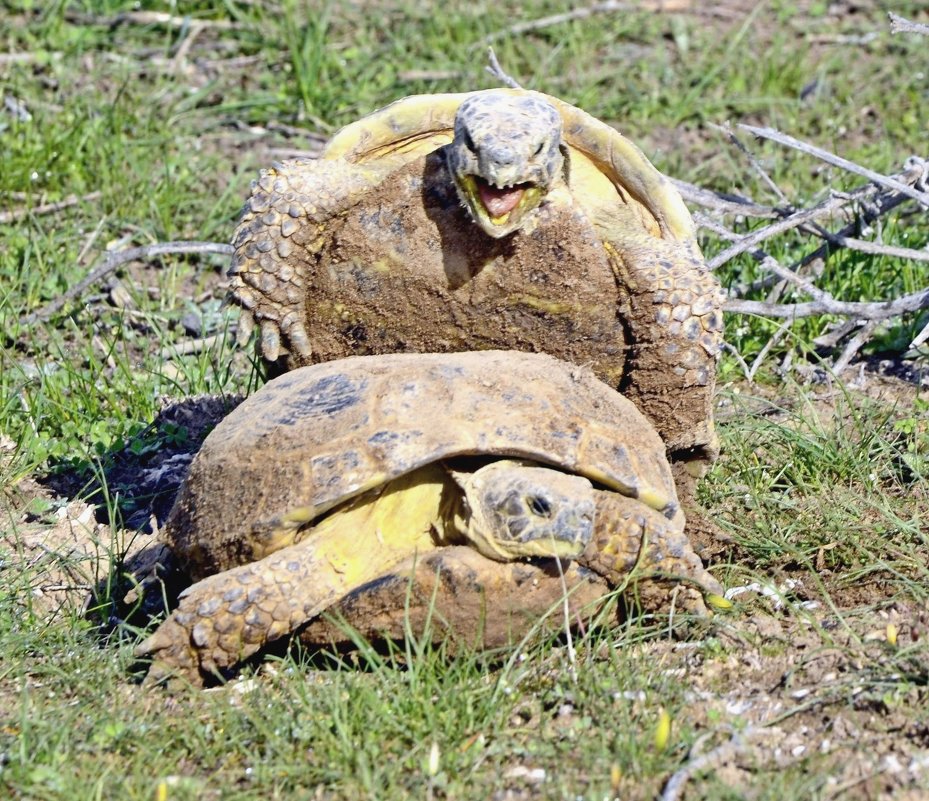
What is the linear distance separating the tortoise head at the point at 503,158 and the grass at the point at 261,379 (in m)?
1.07

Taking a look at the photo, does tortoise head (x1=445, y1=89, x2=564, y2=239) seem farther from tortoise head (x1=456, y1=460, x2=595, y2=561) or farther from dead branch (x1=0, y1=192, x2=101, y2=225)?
dead branch (x1=0, y1=192, x2=101, y2=225)

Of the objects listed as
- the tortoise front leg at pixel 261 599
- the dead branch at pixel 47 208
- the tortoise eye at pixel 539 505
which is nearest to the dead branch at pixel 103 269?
the dead branch at pixel 47 208

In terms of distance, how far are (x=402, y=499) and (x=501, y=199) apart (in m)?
0.84

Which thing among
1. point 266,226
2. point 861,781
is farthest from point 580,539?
point 266,226

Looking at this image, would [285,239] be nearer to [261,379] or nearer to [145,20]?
[261,379]

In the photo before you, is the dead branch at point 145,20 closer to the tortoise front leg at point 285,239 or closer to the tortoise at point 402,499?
the tortoise front leg at point 285,239

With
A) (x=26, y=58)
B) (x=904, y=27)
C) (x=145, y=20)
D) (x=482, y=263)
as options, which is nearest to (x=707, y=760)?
(x=482, y=263)

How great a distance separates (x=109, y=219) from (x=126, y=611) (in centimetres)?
262

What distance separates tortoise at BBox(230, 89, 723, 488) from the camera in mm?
3750

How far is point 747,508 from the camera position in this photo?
3.98m

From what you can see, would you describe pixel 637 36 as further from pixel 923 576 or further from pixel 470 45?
pixel 923 576

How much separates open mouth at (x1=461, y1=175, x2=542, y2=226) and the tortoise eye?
34.3 inches

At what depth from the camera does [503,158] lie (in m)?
3.47

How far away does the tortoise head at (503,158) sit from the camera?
3.51 meters
